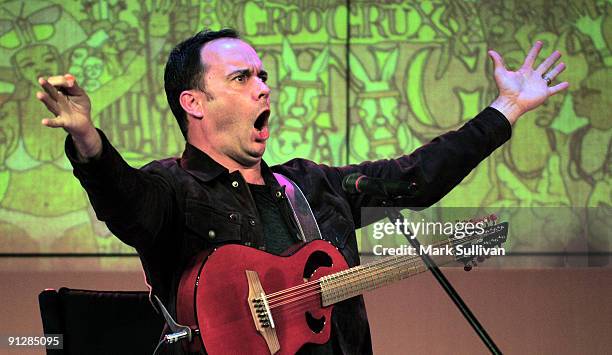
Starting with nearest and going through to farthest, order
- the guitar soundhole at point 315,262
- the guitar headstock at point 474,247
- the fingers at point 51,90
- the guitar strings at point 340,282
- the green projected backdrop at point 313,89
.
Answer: the fingers at point 51,90
the guitar strings at point 340,282
the guitar soundhole at point 315,262
the guitar headstock at point 474,247
the green projected backdrop at point 313,89

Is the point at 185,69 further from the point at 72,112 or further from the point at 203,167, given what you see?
the point at 72,112

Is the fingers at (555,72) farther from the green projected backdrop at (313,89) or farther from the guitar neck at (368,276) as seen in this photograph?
the green projected backdrop at (313,89)

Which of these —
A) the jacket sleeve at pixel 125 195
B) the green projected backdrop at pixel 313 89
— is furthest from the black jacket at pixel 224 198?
the green projected backdrop at pixel 313 89

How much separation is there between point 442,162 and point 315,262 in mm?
493

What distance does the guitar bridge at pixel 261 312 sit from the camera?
6.26 ft

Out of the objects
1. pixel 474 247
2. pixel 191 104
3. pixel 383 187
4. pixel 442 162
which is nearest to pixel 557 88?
pixel 442 162

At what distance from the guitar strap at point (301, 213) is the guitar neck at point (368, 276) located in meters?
0.13

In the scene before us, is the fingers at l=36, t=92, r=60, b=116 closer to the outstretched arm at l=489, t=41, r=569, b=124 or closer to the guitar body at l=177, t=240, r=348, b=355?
the guitar body at l=177, t=240, r=348, b=355

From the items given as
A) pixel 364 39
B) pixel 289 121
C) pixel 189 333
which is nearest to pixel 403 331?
pixel 289 121

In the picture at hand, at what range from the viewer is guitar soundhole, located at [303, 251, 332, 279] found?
206cm

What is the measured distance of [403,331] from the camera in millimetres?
3791

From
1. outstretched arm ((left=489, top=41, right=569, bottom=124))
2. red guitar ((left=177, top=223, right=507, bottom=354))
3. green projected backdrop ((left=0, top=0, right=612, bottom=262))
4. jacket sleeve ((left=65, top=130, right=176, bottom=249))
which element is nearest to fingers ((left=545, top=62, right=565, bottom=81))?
outstretched arm ((left=489, top=41, right=569, bottom=124))

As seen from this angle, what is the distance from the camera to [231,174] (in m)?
2.14

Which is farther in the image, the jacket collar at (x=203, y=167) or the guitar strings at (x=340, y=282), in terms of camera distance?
the jacket collar at (x=203, y=167)
